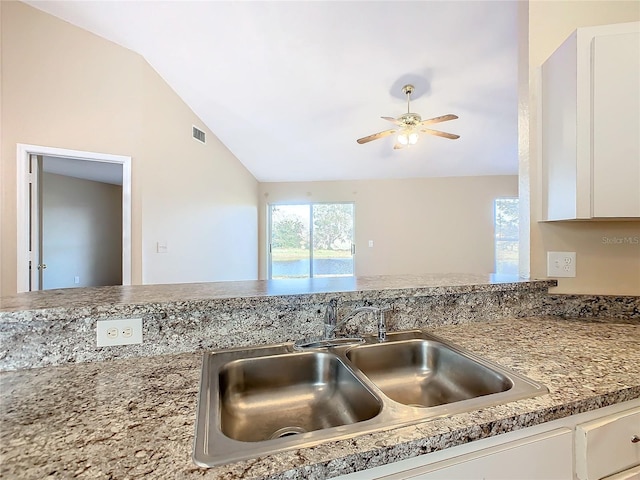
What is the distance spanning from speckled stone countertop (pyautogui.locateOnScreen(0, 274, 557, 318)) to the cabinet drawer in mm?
585

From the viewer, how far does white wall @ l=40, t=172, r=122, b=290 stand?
490cm

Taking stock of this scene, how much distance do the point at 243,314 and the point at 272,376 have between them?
0.23 metres

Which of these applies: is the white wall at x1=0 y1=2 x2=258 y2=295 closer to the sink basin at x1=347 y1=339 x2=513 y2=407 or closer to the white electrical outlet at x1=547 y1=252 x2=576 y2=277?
the sink basin at x1=347 y1=339 x2=513 y2=407

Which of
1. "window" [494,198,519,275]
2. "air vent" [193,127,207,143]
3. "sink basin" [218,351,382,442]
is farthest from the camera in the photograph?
"window" [494,198,519,275]

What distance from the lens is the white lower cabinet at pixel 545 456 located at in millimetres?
555

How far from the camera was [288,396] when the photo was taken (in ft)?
3.02

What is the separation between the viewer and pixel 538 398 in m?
0.67

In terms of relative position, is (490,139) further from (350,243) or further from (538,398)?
(538,398)

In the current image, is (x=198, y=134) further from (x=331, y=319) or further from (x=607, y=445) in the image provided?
(x=607, y=445)

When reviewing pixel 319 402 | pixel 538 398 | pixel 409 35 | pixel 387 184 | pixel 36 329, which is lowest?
pixel 319 402

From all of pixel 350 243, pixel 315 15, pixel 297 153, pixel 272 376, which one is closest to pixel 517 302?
pixel 272 376

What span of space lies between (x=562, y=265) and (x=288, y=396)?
1398mm

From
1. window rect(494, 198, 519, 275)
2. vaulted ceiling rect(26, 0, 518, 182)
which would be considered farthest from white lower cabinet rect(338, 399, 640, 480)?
window rect(494, 198, 519, 275)

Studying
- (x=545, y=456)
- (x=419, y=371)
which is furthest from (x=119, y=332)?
(x=545, y=456)
